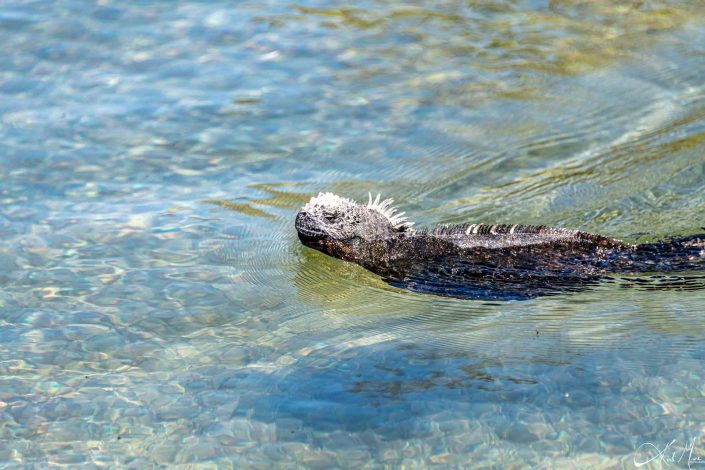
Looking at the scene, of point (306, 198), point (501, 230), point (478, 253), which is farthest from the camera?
point (306, 198)

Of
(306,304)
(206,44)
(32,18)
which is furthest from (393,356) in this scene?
(32,18)

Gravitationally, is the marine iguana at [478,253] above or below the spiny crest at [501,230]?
below

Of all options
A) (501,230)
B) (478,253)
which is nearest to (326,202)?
(478,253)

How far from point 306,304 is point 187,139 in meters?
3.66

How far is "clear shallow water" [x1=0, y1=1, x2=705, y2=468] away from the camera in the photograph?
222 inches

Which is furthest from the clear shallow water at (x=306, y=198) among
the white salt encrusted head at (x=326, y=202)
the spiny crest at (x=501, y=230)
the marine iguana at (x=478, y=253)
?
the spiny crest at (x=501, y=230)

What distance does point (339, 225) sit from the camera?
7.69 metres

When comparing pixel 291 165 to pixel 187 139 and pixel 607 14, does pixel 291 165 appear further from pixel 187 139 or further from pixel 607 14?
pixel 607 14

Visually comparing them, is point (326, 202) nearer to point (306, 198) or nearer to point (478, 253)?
point (478, 253)

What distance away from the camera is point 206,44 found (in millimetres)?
12320

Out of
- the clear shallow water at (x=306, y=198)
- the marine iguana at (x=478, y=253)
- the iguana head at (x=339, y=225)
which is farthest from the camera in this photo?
the iguana head at (x=339, y=225)

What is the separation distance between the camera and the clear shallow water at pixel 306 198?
5645mm

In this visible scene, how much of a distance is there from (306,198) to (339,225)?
151 centimetres

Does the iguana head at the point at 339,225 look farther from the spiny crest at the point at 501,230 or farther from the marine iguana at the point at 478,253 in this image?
the spiny crest at the point at 501,230
